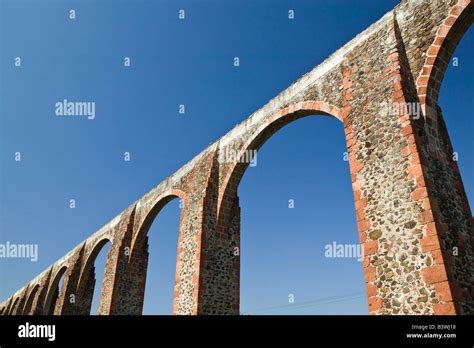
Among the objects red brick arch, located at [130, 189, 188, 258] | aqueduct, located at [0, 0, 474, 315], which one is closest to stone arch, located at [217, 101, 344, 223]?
aqueduct, located at [0, 0, 474, 315]

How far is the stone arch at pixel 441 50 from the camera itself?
6879mm

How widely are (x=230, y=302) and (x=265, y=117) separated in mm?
5756

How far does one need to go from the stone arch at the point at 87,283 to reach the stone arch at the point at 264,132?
40.9 feet

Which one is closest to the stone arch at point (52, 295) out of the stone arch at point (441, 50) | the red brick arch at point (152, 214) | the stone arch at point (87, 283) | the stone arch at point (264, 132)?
the stone arch at point (87, 283)

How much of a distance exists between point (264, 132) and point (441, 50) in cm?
524

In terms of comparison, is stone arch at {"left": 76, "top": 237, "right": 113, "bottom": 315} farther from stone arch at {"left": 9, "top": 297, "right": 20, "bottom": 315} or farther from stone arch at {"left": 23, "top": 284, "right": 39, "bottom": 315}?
stone arch at {"left": 9, "top": 297, "right": 20, "bottom": 315}

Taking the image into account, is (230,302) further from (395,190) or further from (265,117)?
(395,190)

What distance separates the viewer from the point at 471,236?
689 cm

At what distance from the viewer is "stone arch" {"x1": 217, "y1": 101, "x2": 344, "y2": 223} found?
30.5 feet
